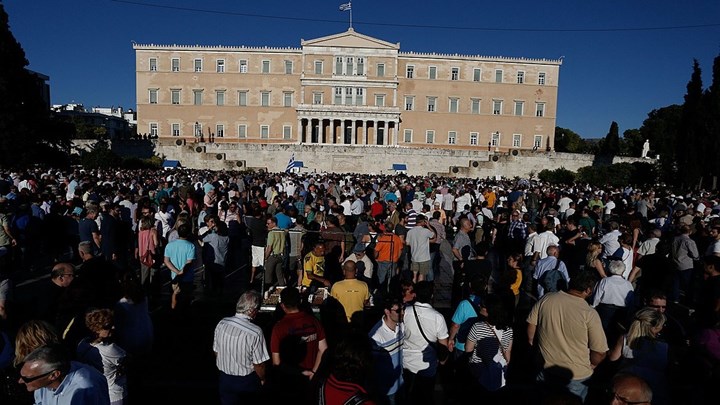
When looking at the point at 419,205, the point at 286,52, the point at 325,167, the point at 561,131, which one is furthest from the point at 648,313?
the point at 561,131

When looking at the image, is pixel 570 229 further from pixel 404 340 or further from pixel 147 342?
pixel 147 342

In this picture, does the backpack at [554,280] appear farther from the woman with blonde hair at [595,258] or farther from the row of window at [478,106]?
the row of window at [478,106]

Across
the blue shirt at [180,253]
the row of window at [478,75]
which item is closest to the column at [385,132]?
the row of window at [478,75]

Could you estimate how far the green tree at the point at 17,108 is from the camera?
92.2 feet

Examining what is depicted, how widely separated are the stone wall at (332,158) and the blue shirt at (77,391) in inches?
1561

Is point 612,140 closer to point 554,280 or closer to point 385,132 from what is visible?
point 385,132

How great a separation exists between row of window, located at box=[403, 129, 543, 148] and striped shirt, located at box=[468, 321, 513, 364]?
5001cm

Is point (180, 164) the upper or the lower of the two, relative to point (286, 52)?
lower

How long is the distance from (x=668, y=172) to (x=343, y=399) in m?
35.0

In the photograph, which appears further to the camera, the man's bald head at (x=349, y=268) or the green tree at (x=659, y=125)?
the green tree at (x=659, y=125)

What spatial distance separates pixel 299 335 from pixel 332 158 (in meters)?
39.4

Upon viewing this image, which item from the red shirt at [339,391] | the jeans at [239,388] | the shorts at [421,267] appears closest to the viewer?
the red shirt at [339,391]

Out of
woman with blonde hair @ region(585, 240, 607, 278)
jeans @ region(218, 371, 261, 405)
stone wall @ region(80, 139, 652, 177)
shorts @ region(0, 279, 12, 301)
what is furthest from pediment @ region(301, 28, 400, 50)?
jeans @ region(218, 371, 261, 405)

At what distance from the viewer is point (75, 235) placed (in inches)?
375
